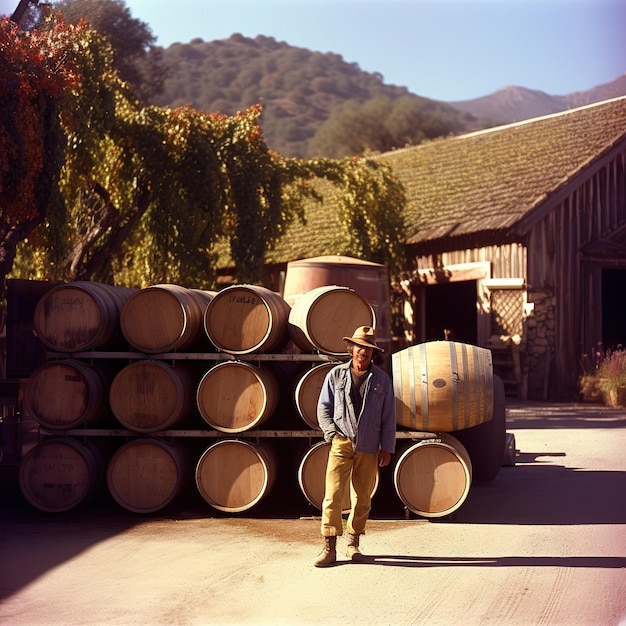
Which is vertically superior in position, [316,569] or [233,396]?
[233,396]

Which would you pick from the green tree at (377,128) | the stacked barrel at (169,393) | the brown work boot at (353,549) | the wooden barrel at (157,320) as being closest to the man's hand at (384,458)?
the brown work boot at (353,549)

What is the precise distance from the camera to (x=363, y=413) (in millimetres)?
7430

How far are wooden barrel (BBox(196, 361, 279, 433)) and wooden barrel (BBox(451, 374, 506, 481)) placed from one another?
210cm

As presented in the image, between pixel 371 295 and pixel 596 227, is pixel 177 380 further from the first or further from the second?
pixel 596 227

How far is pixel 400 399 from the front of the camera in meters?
8.77

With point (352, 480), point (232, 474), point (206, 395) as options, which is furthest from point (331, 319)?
point (352, 480)

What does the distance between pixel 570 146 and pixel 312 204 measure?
8648mm

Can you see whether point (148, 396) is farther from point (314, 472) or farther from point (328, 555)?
point (328, 555)

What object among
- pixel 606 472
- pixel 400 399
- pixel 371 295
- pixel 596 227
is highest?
pixel 596 227

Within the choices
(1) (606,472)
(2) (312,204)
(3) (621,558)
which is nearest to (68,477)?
(3) (621,558)

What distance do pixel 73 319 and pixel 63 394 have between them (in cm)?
71

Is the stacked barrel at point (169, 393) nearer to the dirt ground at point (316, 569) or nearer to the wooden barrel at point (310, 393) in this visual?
the wooden barrel at point (310, 393)

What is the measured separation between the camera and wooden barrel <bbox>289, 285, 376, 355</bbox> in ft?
29.6

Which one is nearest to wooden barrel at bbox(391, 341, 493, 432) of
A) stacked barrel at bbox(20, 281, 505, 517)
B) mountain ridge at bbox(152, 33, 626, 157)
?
stacked barrel at bbox(20, 281, 505, 517)
